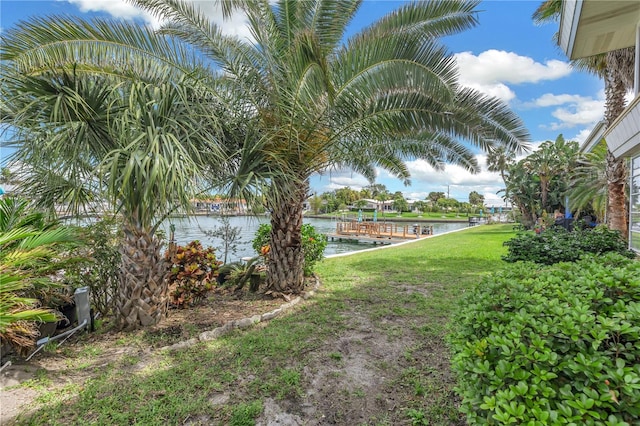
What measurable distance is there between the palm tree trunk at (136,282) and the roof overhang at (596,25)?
7.10 m

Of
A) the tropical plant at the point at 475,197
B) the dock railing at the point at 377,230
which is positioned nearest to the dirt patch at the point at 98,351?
the dock railing at the point at 377,230

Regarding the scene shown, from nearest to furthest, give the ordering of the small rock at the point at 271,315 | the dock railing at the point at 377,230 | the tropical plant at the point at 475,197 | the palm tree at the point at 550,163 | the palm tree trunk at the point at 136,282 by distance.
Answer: the palm tree trunk at the point at 136,282 → the small rock at the point at 271,315 → the palm tree at the point at 550,163 → the dock railing at the point at 377,230 → the tropical plant at the point at 475,197

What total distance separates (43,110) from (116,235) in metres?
1.78

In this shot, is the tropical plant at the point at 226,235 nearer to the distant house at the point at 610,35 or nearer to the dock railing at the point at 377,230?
the distant house at the point at 610,35

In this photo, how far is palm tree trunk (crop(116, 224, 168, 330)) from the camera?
4.14 metres

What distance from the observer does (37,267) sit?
3.41m

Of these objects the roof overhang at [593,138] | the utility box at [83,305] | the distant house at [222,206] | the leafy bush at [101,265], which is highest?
the roof overhang at [593,138]

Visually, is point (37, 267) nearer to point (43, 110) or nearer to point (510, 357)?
point (43, 110)

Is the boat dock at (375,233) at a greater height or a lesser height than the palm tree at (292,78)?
lesser

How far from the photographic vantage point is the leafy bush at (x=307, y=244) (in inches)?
270

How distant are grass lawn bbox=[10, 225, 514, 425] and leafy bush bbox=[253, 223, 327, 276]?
2045 millimetres

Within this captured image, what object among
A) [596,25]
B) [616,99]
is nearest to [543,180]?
[616,99]

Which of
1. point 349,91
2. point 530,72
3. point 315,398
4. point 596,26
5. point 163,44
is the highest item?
point 530,72

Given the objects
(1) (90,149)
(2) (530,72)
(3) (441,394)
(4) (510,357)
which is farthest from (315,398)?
(2) (530,72)
